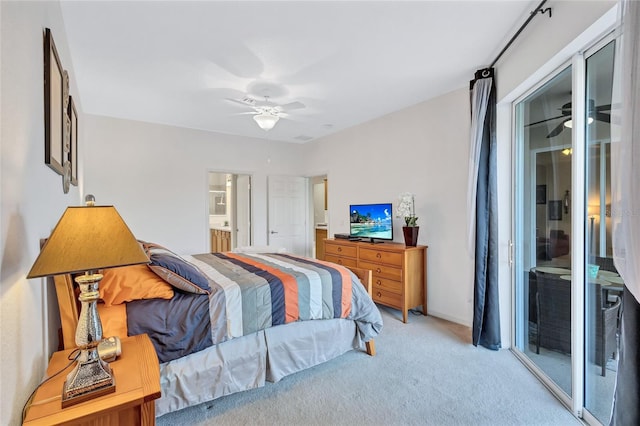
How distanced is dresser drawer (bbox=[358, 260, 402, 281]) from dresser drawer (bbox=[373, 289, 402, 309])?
0.63ft

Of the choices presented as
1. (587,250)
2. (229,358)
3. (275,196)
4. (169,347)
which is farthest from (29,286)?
(275,196)

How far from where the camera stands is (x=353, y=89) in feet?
11.2

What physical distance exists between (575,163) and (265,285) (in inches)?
86.3

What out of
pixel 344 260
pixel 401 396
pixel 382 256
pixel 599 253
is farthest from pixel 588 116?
pixel 344 260

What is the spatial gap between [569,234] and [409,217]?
1.80 metres

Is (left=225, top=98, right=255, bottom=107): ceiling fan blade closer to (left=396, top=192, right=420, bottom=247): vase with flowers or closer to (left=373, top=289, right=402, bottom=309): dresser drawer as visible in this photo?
(left=396, top=192, right=420, bottom=247): vase with flowers

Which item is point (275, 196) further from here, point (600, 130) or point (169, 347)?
point (600, 130)

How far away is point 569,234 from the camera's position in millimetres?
2043

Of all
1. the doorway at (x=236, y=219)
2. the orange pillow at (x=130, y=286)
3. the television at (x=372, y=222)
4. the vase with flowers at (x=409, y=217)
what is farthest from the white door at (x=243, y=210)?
the orange pillow at (x=130, y=286)

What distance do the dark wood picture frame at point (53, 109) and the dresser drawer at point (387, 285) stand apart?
3.19 meters

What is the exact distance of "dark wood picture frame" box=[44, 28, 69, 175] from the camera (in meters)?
1.39

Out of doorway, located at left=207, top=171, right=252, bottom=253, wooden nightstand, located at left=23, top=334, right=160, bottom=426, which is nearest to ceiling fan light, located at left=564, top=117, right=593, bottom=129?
wooden nightstand, located at left=23, top=334, right=160, bottom=426

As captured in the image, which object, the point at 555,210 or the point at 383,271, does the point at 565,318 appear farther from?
the point at 383,271

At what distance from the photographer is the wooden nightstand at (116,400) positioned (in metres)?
0.98
